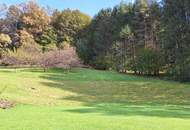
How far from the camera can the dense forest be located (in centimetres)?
5691

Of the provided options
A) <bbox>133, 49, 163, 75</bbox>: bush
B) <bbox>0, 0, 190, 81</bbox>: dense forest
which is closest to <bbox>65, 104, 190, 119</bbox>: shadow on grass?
<bbox>0, 0, 190, 81</bbox>: dense forest

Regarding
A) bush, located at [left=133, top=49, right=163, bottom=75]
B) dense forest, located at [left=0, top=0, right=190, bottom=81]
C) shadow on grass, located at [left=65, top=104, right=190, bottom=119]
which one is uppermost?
dense forest, located at [left=0, top=0, right=190, bottom=81]

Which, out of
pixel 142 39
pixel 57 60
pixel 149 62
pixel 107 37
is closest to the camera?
pixel 149 62

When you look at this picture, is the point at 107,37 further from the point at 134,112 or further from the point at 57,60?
the point at 134,112

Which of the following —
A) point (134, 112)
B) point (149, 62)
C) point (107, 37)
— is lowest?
point (134, 112)

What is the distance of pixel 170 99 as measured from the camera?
37.5 meters

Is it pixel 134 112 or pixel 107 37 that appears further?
pixel 107 37

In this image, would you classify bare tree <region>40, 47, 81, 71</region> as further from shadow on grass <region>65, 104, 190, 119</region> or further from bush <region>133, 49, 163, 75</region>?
shadow on grass <region>65, 104, 190, 119</region>

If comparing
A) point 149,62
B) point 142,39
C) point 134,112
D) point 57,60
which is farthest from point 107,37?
point 134,112

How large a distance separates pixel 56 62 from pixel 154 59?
1634 cm

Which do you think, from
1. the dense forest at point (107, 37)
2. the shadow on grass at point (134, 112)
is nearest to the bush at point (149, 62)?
the dense forest at point (107, 37)

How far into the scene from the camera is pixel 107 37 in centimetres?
9025

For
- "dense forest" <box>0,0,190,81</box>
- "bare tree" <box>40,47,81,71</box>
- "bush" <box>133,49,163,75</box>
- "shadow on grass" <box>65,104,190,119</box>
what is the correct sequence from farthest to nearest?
1. "bare tree" <box>40,47,81,71</box>
2. "bush" <box>133,49,163,75</box>
3. "dense forest" <box>0,0,190,81</box>
4. "shadow on grass" <box>65,104,190,119</box>

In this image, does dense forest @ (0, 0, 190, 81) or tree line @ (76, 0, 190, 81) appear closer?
tree line @ (76, 0, 190, 81)
